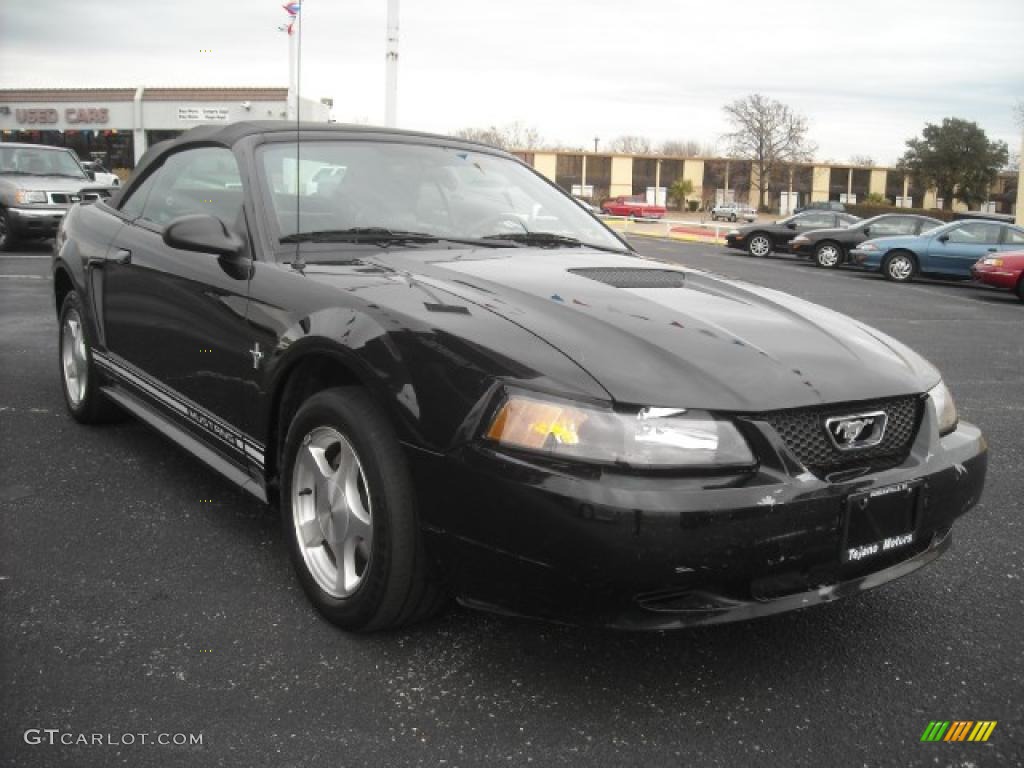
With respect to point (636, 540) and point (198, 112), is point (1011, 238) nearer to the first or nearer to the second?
point (636, 540)

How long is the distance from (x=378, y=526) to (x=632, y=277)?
1228 mm

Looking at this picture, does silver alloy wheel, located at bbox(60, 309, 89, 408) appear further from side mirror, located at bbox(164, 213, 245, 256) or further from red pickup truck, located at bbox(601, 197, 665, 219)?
red pickup truck, located at bbox(601, 197, 665, 219)

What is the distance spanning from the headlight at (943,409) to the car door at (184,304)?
2084mm

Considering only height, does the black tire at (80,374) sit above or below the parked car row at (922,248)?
below

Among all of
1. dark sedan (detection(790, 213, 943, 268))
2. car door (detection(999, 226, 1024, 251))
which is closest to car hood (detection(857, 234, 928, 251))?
dark sedan (detection(790, 213, 943, 268))

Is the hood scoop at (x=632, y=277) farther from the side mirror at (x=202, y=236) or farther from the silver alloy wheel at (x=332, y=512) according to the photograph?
the side mirror at (x=202, y=236)

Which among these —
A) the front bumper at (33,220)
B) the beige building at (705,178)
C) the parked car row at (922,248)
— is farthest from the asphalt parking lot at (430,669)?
the beige building at (705,178)

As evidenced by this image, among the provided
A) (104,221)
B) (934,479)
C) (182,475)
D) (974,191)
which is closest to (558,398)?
(934,479)

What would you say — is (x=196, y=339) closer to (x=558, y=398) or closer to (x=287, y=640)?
(x=287, y=640)

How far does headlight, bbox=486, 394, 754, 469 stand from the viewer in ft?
7.16

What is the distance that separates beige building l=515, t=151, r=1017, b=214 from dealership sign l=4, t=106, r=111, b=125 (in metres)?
44.1

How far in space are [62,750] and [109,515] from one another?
1.60 metres

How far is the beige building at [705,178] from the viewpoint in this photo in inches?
3447

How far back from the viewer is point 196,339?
3.45 metres
